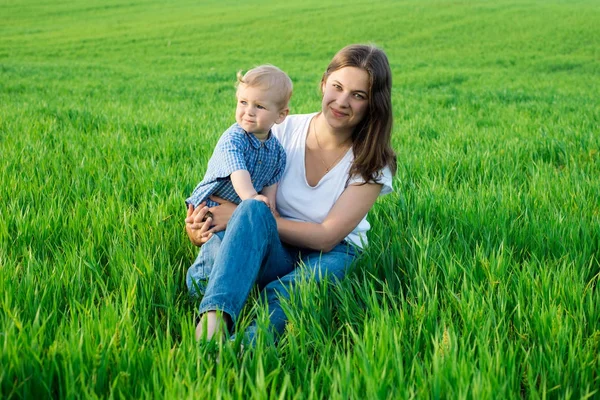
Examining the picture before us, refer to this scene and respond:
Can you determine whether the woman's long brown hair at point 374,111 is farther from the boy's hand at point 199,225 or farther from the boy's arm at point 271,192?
the boy's hand at point 199,225

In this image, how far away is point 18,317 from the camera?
178 cm

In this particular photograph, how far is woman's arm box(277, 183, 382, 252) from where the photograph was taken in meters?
2.58

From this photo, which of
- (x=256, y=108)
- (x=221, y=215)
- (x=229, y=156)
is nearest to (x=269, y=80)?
(x=256, y=108)


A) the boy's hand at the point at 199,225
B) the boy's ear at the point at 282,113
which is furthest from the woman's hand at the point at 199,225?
the boy's ear at the point at 282,113

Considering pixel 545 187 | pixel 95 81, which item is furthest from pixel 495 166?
pixel 95 81

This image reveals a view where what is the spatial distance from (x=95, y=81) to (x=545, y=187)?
12.3 metres

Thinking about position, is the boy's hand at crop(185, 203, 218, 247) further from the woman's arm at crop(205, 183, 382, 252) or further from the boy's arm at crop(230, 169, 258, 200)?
the boy's arm at crop(230, 169, 258, 200)

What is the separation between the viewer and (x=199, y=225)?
2.55 metres

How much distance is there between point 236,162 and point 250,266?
1.98ft

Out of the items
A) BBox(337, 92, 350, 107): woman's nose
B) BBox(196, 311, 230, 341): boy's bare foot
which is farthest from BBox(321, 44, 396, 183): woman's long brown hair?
BBox(196, 311, 230, 341): boy's bare foot

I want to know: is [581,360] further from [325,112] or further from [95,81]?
[95,81]

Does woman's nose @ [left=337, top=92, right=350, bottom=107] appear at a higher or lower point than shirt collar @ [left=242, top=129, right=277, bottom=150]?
higher

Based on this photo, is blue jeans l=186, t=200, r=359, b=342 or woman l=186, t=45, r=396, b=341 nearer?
blue jeans l=186, t=200, r=359, b=342

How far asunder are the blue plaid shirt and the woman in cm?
11
